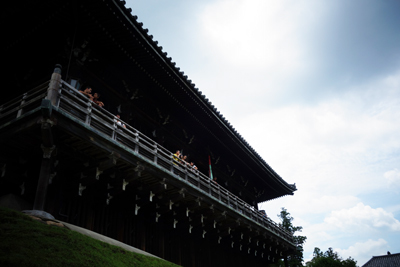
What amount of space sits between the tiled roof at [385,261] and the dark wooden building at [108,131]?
44874 mm

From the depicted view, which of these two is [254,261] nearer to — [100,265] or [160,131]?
[160,131]

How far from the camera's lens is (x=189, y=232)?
15523 millimetres

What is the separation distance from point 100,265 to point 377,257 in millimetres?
60952

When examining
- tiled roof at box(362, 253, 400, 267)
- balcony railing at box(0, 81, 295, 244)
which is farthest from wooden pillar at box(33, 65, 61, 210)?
tiled roof at box(362, 253, 400, 267)

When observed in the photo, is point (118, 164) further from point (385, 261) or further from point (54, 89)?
point (385, 261)

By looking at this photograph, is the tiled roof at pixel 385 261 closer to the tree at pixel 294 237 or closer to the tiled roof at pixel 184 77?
the tree at pixel 294 237

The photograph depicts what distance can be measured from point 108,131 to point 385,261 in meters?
57.6

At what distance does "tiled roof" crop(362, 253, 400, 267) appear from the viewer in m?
50.6

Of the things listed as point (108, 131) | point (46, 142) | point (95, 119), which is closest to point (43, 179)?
point (46, 142)

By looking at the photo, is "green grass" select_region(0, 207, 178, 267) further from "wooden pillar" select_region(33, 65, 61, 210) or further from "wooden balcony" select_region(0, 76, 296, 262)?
"wooden balcony" select_region(0, 76, 296, 262)

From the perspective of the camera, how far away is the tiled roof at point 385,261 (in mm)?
50594

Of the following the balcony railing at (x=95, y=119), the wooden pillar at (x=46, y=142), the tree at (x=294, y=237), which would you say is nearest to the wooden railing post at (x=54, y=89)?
the wooden pillar at (x=46, y=142)

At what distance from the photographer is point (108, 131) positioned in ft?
35.1

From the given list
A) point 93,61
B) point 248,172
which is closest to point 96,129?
point 93,61
